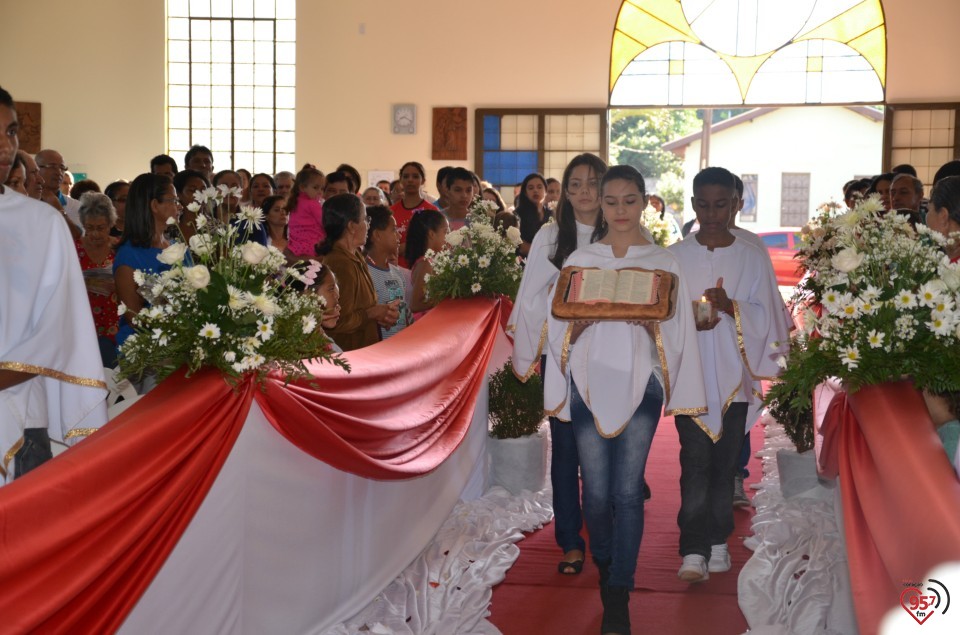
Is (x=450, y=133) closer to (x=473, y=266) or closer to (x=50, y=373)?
(x=473, y=266)

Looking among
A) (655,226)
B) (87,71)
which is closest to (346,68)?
(87,71)

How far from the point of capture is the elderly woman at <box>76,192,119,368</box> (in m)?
5.70

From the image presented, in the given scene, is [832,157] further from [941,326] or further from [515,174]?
[941,326]

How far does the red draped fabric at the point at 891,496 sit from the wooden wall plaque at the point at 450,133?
1394 cm

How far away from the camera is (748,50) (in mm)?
17031

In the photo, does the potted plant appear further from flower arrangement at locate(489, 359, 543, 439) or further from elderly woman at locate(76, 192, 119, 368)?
elderly woman at locate(76, 192, 119, 368)

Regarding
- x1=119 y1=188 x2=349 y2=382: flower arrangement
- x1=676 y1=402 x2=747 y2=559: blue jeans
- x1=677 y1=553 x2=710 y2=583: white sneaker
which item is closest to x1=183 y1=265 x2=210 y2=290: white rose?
x1=119 y1=188 x2=349 y2=382: flower arrangement

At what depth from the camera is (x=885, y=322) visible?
3.60m

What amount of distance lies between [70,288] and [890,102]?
15466 millimetres

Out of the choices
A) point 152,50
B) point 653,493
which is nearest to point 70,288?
point 653,493

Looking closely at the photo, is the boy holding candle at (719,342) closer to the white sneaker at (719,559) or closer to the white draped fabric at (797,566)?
the white sneaker at (719,559)

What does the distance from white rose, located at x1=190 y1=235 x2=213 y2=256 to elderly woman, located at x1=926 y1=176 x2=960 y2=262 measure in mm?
2699

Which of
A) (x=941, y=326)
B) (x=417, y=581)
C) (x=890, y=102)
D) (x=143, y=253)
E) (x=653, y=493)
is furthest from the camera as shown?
(x=890, y=102)

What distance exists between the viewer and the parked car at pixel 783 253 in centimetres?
2127
